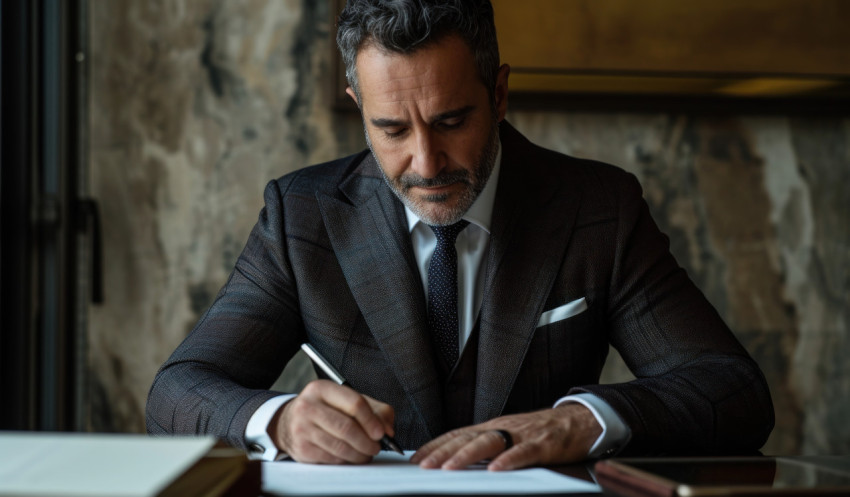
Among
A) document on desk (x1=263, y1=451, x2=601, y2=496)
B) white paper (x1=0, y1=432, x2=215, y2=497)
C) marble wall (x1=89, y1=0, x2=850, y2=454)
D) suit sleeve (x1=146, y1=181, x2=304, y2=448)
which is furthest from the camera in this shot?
marble wall (x1=89, y1=0, x2=850, y2=454)

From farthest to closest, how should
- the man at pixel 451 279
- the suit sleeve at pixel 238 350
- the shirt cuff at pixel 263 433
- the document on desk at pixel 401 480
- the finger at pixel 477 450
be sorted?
the man at pixel 451 279 → the suit sleeve at pixel 238 350 → the shirt cuff at pixel 263 433 → the finger at pixel 477 450 → the document on desk at pixel 401 480

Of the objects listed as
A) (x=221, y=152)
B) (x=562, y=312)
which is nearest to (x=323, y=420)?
(x=562, y=312)

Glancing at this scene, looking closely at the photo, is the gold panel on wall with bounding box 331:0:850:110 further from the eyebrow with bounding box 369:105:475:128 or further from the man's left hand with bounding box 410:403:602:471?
the man's left hand with bounding box 410:403:602:471

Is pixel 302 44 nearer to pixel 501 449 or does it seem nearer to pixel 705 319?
pixel 705 319

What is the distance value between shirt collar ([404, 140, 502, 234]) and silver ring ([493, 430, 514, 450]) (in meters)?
0.59

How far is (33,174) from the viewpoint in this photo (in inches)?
94.4

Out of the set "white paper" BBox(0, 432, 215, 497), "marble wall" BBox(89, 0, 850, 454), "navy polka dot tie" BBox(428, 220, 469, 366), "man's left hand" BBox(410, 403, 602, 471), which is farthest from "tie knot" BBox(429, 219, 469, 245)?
"marble wall" BBox(89, 0, 850, 454)

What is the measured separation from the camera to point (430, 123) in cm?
154

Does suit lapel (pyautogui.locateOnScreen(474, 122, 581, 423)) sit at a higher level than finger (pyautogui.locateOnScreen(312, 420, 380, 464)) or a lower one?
higher

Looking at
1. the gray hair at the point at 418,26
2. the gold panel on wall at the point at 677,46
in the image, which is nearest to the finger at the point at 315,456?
the gray hair at the point at 418,26

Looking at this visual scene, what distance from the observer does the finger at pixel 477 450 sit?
1.11 meters

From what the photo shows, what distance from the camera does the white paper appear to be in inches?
26.0

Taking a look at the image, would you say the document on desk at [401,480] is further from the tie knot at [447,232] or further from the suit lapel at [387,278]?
the tie knot at [447,232]

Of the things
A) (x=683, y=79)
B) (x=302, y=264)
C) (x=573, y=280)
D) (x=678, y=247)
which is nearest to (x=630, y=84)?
(x=683, y=79)
